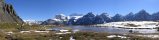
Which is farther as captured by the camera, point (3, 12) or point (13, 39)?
point (3, 12)

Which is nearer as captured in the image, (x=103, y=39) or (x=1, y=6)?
(x=103, y=39)

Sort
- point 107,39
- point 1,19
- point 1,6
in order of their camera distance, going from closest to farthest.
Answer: point 107,39, point 1,19, point 1,6

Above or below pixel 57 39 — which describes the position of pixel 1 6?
above

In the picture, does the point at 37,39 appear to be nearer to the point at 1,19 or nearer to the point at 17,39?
the point at 17,39

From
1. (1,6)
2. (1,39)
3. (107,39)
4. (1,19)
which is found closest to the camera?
(1,39)

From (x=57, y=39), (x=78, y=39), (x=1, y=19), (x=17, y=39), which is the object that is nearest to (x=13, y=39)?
(x=17, y=39)

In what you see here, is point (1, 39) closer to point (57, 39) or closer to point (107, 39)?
point (57, 39)

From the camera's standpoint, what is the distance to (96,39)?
205 feet

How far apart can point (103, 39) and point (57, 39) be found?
31.2 feet

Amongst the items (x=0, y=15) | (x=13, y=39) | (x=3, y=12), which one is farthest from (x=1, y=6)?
(x=13, y=39)

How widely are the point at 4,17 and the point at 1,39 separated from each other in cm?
13589

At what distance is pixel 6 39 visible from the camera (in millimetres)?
60625

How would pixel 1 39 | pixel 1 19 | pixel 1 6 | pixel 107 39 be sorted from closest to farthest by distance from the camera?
1. pixel 1 39
2. pixel 107 39
3. pixel 1 19
4. pixel 1 6

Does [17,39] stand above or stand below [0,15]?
below
